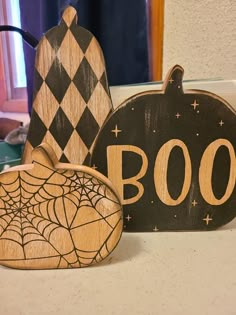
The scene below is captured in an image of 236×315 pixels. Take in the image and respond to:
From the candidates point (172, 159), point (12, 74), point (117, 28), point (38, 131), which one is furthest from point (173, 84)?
point (12, 74)

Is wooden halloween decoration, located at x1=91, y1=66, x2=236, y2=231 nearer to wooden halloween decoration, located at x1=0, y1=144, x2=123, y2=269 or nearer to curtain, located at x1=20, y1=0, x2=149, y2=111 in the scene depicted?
wooden halloween decoration, located at x1=0, y1=144, x2=123, y2=269

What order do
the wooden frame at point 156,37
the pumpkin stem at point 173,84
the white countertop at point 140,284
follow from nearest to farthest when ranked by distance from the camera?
1. the white countertop at point 140,284
2. the pumpkin stem at point 173,84
3. the wooden frame at point 156,37

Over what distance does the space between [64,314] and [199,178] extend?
284mm

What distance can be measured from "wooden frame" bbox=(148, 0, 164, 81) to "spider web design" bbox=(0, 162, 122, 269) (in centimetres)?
51

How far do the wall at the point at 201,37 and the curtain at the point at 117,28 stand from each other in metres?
0.06

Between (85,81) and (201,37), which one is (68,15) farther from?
(201,37)

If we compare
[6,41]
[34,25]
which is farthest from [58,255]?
[6,41]

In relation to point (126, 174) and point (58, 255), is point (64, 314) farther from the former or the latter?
point (126, 174)

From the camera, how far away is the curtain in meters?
0.80

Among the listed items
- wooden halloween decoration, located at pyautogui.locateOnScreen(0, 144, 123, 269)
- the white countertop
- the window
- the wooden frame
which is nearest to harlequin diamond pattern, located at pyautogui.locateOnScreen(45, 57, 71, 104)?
wooden halloween decoration, located at pyautogui.locateOnScreen(0, 144, 123, 269)

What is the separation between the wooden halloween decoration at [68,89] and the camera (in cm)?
53

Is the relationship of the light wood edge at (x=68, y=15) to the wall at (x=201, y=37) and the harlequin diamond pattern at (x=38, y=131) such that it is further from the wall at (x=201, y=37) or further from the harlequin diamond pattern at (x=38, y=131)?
the wall at (x=201, y=37)

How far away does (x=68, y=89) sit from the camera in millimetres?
534

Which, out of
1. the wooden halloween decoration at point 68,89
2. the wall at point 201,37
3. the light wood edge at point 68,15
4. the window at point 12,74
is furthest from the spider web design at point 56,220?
the window at point 12,74
